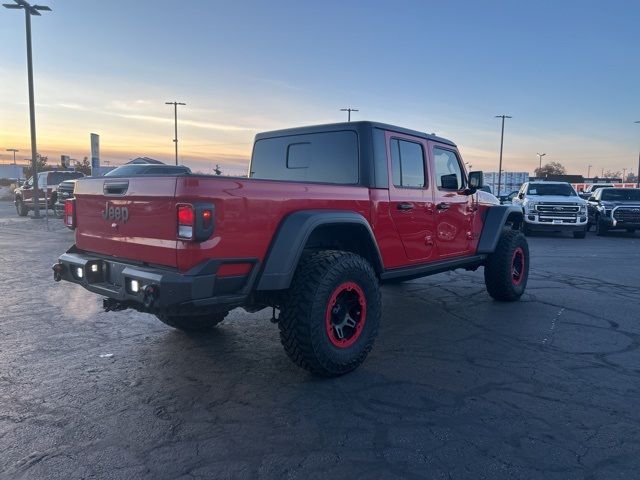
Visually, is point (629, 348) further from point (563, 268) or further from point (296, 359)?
point (563, 268)

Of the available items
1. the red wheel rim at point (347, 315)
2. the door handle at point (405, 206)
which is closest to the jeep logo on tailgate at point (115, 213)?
the red wheel rim at point (347, 315)

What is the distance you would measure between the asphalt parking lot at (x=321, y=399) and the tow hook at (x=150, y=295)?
0.76 metres

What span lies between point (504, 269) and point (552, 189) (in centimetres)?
1266

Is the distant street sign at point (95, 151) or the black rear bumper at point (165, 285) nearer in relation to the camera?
the black rear bumper at point (165, 285)

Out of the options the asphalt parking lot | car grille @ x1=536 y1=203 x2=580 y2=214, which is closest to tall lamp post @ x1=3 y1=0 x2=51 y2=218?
the asphalt parking lot

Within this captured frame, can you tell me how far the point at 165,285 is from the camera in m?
3.24

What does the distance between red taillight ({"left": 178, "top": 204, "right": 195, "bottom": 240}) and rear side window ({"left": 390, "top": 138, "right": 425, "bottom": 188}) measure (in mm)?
2205

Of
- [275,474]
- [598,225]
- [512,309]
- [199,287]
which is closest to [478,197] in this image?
[512,309]

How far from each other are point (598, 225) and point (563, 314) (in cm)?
1449

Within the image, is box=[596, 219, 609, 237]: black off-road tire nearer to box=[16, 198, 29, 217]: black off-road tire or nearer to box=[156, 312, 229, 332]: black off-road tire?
box=[156, 312, 229, 332]: black off-road tire

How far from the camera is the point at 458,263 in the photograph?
5891mm

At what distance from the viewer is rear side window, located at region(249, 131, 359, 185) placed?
4.79m

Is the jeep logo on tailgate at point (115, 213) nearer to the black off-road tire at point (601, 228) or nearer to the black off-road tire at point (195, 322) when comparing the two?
the black off-road tire at point (195, 322)

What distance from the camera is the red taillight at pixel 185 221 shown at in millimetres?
3285
